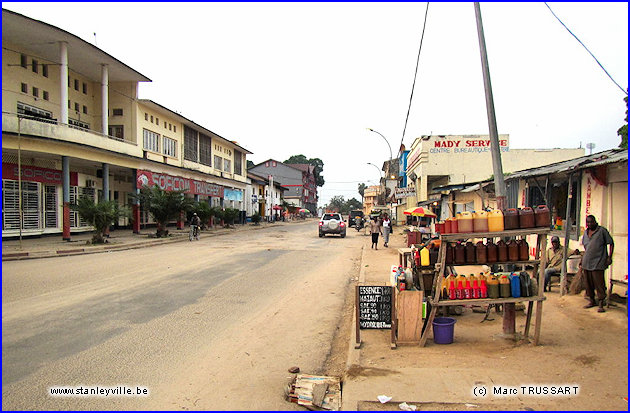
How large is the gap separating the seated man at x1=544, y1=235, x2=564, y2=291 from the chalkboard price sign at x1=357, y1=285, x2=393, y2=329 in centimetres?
475

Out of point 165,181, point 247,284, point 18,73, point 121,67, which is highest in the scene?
point 121,67

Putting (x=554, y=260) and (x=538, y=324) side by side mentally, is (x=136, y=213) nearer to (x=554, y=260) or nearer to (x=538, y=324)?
(x=554, y=260)

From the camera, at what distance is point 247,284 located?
1125 cm

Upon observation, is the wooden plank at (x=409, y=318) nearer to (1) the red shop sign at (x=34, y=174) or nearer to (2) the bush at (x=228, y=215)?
(1) the red shop sign at (x=34, y=174)

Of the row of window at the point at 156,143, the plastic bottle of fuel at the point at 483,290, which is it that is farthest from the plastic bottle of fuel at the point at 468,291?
the row of window at the point at 156,143

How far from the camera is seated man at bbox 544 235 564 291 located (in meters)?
9.33

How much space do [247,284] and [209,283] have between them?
3.11 feet

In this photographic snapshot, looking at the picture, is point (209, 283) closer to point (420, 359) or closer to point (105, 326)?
point (105, 326)

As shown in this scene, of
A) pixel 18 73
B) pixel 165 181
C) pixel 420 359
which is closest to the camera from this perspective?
pixel 420 359

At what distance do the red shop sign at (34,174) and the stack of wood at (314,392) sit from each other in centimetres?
2221

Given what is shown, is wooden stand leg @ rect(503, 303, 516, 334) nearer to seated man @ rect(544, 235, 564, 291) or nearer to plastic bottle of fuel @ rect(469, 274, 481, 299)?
plastic bottle of fuel @ rect(469, 274, 481, 299)

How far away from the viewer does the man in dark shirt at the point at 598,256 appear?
24.0ft

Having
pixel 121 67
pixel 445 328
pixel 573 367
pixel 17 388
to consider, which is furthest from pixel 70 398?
pixel 121 67

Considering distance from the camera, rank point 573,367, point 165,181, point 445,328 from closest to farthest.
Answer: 1. point 573,367
2. point 445,328
3. point 165,181
